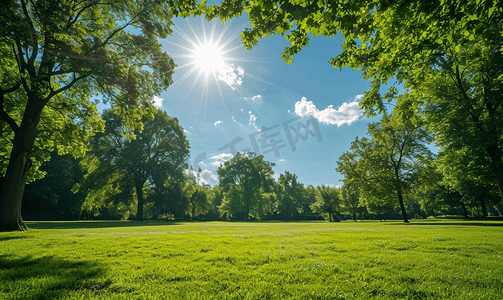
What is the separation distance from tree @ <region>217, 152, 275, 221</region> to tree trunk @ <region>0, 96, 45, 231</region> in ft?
157

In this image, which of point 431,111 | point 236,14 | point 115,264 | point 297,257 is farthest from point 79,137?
point 431,111

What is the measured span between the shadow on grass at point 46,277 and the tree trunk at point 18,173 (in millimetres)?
10177

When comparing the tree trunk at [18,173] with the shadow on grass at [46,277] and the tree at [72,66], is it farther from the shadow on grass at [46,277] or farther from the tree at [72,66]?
the shadow on grass at [46,277]

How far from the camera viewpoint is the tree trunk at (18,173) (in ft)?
39.0

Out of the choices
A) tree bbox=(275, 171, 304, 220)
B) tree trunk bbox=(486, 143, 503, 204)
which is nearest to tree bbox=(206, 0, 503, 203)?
tree trunk bbox=(486, 143, 503, 204)

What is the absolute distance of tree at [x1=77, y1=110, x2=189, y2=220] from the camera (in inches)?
1250

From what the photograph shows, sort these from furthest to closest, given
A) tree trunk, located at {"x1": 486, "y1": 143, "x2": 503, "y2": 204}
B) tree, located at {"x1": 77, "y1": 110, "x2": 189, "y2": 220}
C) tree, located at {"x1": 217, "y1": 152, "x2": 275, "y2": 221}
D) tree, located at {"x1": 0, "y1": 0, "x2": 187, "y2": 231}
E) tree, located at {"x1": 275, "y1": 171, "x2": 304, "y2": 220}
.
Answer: tree, located at {"x1": 275, "y1": 171, "x2": 304, "y2": 220} < tree, located at {"x1": 217, "y1": 152, "x2": 275, "y2": 221} < tree, located at {"x1": 77, "y1": 110, "x2": 189, "y2": 220} < tree trunk, located at {"x1": 486, "y1": 143, "x2": 503, "y2": 204} < tree, located at {"x1": 0, "y1": 0, "x2": 187, "y2": 231}

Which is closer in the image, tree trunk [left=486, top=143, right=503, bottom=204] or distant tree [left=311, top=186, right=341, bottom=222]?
tree trunk [left=486, top=143, right=503, bottom=204]

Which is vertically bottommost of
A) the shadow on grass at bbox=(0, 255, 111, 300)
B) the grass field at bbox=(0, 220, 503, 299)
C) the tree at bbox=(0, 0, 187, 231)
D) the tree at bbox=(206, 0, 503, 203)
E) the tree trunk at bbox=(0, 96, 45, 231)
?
the grass field at bbox=(0, 220, 503, 299)

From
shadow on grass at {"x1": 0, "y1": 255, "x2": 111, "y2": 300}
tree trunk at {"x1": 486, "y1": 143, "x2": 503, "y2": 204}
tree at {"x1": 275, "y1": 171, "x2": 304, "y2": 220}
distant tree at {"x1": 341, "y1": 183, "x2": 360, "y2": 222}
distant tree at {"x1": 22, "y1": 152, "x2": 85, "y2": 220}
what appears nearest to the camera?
shadow on grass at {"x1": 0, "y1": 255, "x2": 111, "y2": 300}

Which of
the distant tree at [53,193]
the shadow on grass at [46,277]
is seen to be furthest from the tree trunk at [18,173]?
the distant tree at [53,193]

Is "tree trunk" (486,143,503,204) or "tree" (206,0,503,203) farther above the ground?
"tree" (206,0,503,203)

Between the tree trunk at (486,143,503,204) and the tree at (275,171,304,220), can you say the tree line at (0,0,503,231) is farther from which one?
the tree at (275,171,304,220)

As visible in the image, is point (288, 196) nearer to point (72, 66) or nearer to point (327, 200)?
point (327, 200)
